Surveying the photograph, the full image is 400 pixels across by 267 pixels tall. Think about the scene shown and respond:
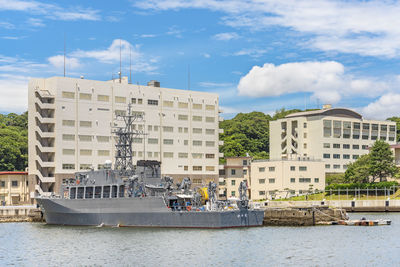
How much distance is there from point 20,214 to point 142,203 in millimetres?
27823

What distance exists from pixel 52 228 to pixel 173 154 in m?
46.4

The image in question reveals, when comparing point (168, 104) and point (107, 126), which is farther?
point (168, 104)

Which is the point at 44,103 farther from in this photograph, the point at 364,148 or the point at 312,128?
the point at 364,148

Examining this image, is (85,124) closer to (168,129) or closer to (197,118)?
(168,129)

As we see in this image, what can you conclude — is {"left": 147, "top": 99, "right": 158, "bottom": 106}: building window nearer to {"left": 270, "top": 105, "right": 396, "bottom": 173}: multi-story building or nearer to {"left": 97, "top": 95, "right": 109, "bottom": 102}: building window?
{"left": 97, "top": 95, "right": 109, "bottom": 102}: building window

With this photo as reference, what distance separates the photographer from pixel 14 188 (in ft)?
333

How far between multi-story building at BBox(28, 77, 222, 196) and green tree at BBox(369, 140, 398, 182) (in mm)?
30602

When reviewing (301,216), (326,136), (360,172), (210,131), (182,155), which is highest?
(210,131)

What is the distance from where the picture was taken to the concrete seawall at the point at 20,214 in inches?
3189

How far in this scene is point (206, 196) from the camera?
66125 mm

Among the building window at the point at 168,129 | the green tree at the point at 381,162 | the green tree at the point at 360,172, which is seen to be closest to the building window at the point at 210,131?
the building window at the point at 168,129

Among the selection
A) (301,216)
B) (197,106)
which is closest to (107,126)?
(197,106)

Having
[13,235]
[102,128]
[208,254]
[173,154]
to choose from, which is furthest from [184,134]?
[208,254]

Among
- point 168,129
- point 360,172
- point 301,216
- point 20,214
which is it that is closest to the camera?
point 301,216
